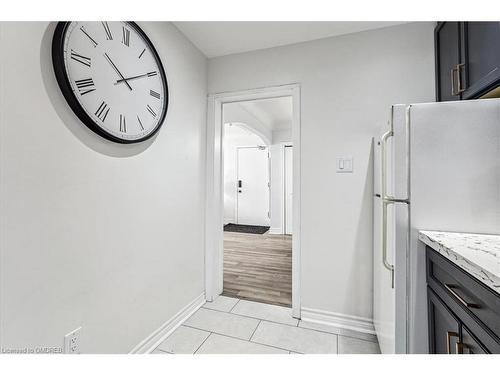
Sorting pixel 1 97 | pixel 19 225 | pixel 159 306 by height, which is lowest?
pixel 159 306

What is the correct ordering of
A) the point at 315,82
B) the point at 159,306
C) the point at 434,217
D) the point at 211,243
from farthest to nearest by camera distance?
the point at 211,243 < the point at 315,82 < the point at 159,306 < the point at 434,217

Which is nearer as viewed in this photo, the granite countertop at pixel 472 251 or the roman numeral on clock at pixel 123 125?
the granite countertop at pixel 472 251

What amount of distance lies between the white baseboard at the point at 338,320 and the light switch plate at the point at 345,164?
114cm

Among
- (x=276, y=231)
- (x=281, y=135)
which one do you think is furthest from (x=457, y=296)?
(x=281, y=135)

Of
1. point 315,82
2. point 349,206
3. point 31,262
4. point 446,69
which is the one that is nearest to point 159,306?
point 31,262

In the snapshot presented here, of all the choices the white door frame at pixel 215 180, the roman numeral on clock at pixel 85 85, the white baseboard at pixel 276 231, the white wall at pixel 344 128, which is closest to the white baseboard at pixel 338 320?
the white wall at pixel 344 128

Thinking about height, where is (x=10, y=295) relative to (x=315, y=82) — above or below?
below

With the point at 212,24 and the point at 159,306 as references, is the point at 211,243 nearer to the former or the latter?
the point at 159,306

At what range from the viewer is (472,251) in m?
0.85

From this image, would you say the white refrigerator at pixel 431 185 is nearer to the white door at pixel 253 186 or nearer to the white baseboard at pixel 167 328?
the white baseboard at pixel 167 328

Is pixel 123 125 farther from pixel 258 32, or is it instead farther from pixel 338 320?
pixel 338 320

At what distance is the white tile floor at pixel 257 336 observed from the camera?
5.22 ft

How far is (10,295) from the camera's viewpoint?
0.90 meters
